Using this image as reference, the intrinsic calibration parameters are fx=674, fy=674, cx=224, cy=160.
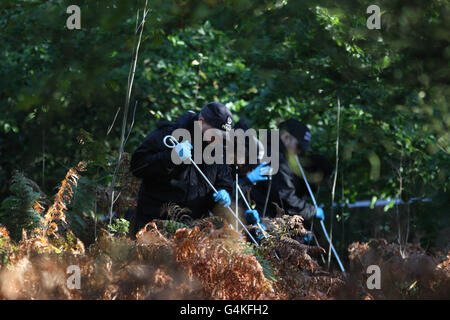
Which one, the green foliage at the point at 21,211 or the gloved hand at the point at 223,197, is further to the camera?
the gloved hand at the point at 223,197

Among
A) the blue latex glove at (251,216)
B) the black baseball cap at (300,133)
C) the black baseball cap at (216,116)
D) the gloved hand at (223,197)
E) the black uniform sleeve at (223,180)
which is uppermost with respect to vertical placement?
the black baseball cap at (216,116)

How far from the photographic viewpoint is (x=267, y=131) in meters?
8.26

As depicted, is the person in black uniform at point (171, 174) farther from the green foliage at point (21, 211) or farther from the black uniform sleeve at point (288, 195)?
the black uniform sleeve at point (288, 195)

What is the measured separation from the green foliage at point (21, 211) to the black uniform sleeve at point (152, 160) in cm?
109

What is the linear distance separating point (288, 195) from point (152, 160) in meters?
2.29

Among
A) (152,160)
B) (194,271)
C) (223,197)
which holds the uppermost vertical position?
(152,160)

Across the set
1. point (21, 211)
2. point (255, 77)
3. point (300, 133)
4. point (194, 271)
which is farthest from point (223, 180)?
point (255, 77)

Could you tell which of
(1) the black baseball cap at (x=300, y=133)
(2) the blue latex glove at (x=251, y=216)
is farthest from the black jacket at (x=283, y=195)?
(2) the blue latex glove at (x=251, y=216)

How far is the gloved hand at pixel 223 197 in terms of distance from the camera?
5.69 metres

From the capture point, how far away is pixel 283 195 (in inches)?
289

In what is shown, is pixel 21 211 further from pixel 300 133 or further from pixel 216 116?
pixel 300 133
